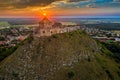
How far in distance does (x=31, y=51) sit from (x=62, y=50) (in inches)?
165

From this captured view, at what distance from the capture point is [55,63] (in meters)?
34.8

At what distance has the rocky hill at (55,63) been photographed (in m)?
33.6

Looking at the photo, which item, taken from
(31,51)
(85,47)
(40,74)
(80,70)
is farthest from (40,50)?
(85,47)

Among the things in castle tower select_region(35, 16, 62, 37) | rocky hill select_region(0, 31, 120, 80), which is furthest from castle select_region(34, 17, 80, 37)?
rocky hill select_region(0, 31, 120, 80)

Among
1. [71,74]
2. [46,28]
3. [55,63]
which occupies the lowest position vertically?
[71,74]

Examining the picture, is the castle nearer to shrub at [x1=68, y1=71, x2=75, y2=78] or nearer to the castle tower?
the castle tower

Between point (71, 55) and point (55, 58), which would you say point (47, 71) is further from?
point (71, 55)

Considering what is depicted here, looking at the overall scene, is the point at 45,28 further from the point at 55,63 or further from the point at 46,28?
the point at 55,63

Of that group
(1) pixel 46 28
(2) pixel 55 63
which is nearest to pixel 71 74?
(2) pixel 55 63

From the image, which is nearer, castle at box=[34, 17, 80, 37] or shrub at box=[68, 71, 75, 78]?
shrub at box=[68, 71, 75, 78]

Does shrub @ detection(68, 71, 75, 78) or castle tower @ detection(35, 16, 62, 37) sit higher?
castle tower @ detection(35, 16, 62, 37)

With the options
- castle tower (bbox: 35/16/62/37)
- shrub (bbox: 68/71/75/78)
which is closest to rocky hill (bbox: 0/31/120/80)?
shrub (bbox: 68/71/75/78)

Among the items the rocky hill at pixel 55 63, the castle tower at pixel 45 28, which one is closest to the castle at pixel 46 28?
the castle tower at pixel 45 28

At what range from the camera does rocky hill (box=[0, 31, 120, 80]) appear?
3362 centimetres
